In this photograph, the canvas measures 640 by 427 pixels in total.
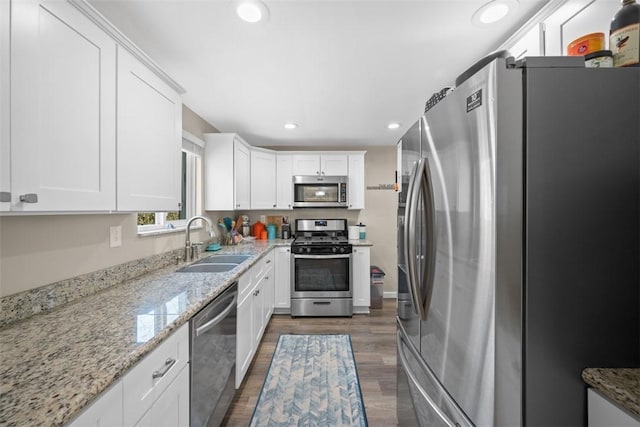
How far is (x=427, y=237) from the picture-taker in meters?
1.10

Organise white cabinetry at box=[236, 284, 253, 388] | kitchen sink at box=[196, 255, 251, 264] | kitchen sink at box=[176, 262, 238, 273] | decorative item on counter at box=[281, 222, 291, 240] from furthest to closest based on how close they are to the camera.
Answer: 1. decorative item on counter at box=[281, 222, 291, 240]
2. kitchen sink at box=[196, 255, 251, 264]
3. kitchen sink at box=[176, 262, 238, 273]
4. white cabinetry at box=[236, 284, 253, 388]

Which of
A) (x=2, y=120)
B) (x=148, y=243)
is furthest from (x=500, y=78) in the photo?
(x=148, y=243)

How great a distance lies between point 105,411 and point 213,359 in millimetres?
786

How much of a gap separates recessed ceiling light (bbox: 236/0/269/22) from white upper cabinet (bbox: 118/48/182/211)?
0.58 metres

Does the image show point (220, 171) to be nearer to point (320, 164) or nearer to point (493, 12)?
point (320, 164)

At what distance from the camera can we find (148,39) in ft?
5.23

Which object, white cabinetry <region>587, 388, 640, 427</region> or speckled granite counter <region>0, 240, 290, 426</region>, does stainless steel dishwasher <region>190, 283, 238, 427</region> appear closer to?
speckled granite counter <region>0, 240, 290, 426</region>

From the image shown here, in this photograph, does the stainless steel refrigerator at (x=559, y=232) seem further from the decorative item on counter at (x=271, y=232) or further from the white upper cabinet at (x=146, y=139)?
the decorative item on counter at (x=271, y=232)

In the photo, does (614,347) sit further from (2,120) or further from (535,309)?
(2,120)

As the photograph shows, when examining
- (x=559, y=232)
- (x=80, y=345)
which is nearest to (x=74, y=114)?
(x=80, y=345)

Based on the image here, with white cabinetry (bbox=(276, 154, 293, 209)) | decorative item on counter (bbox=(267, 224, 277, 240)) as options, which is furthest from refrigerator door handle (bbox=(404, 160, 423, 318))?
decorative item on counter (bbox=(267, 224, 277, 240))

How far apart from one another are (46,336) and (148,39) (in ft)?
5.28

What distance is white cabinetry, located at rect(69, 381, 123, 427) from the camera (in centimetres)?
68

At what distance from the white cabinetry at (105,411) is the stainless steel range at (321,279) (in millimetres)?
2686
